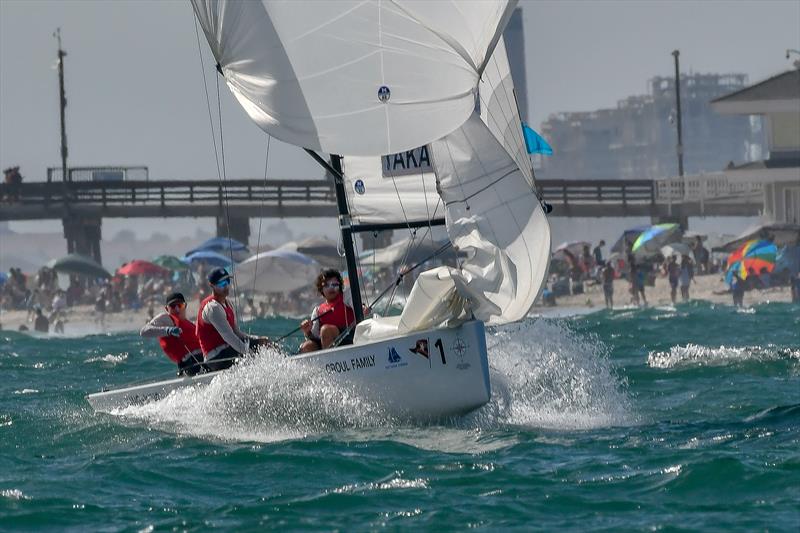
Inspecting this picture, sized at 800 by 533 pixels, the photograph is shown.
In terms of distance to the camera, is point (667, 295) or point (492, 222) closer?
point (492, 222)

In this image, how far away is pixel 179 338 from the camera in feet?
50.4

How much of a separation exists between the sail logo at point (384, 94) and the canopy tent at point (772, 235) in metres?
27.1

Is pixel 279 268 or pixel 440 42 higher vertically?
pixel 440 42

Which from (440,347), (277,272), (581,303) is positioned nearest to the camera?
(440,347)

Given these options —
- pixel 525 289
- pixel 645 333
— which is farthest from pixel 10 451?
pixel 645 333

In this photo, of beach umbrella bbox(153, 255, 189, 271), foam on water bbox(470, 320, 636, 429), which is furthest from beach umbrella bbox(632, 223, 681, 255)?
foam on water bbox(470, 320, 636, 429)

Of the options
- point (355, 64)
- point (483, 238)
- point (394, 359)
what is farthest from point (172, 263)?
point (394, 359)

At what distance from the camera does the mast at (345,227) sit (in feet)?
47.5

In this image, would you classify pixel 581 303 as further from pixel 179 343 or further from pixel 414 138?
pixel 414 138

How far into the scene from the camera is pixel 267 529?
372 inches

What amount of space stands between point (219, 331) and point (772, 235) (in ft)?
93.1

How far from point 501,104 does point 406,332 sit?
2770 mm

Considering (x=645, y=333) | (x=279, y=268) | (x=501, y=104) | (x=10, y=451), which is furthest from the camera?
(x=279, y=268)

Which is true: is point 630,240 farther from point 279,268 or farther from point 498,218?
point 498,218
